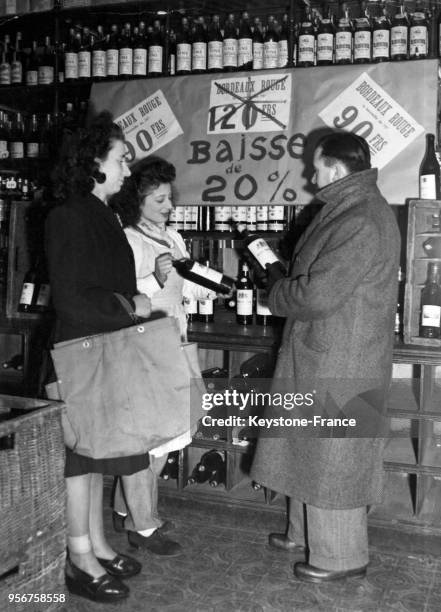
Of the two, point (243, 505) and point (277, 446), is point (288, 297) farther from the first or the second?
point (243, 505)

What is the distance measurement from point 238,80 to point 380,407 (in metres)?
2.04

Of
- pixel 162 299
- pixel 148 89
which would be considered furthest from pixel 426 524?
pixel 148 89

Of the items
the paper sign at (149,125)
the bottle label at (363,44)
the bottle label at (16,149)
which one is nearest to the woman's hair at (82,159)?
the paper sign at (149,125)

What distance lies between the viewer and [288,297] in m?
2.51

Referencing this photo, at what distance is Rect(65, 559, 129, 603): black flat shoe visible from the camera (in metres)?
2.44

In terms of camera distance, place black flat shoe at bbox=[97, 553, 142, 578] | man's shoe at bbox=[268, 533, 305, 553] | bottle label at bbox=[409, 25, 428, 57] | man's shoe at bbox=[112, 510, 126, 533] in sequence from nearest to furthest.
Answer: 1. black flat shoe at bbox=[97, 553, 142, 578]
2. man's shoe at bbox=[268, 533, 305, 553]
3. man's shoe at bbox=[112, 510, 126, 533]
4. bottle label at bbox=[409, 25, 428, 57]

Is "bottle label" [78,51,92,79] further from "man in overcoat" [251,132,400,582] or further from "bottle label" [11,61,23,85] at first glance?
"man in overcoat" [251,132,400,582]

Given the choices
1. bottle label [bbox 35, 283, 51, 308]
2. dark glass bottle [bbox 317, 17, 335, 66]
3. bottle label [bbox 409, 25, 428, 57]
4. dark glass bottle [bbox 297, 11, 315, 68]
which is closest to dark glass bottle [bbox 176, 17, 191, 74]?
dark glass bottle [bbox 297, 11, 315, 68]

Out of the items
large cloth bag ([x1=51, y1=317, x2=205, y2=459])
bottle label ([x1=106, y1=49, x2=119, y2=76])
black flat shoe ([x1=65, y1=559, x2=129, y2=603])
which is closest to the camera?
large cloth bag ([x1=51, y1=317, x2=205, y2=459])

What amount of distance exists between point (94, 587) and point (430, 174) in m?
2.36

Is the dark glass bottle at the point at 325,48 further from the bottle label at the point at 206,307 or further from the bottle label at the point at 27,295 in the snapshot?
the bottle label at the point at 27,295

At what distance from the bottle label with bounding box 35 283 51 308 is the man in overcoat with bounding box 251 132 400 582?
5.68 ft

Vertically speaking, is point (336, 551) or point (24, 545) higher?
point (24, 545)

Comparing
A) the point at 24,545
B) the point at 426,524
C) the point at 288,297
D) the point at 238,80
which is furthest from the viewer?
the point at 238,80
